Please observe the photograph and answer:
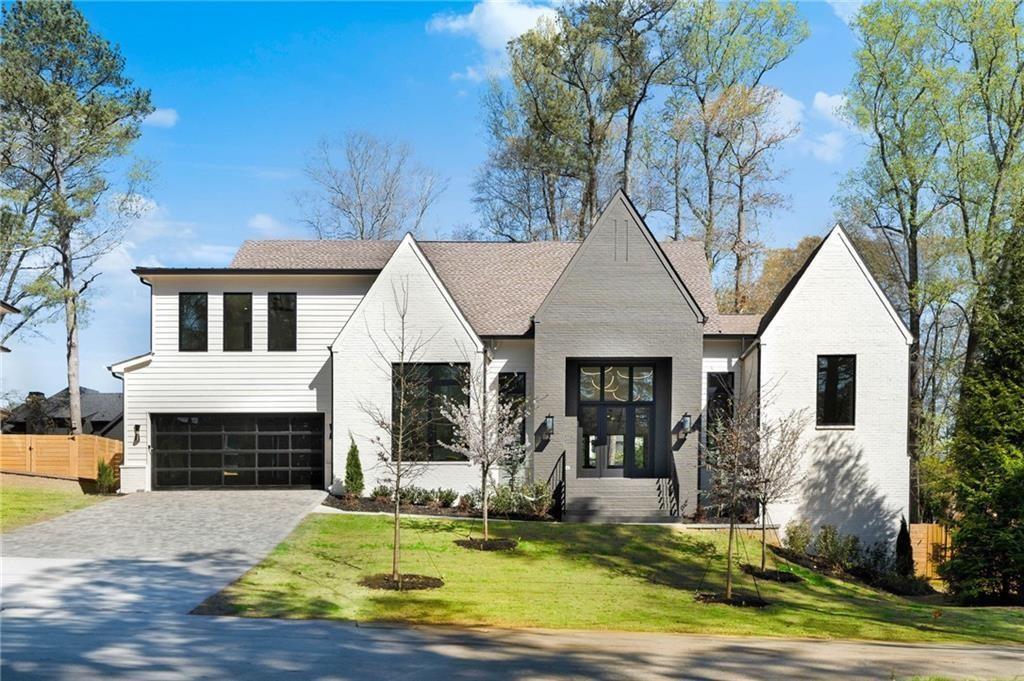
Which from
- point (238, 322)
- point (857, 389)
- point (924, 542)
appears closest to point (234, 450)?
point (238, 322)

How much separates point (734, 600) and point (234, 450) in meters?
15.6

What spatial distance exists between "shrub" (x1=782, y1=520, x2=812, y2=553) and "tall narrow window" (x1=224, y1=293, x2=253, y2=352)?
630 inches

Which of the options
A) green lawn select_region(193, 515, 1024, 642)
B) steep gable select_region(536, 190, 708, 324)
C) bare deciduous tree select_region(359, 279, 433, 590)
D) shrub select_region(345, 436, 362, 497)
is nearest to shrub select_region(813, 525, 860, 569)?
green lawn select_region(193, 515, 1024, 642)

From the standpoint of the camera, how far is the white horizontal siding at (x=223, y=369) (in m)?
24.8

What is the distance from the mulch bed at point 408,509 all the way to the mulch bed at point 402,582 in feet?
20.5

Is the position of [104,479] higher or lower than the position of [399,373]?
lower

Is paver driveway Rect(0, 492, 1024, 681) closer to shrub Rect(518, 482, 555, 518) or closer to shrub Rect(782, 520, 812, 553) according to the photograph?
shrub Rect(518, 482, 555, 518)

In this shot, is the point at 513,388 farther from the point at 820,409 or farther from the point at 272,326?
the point at 820,409

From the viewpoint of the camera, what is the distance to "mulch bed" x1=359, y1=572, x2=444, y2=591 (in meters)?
14.9

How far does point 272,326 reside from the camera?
992 inches

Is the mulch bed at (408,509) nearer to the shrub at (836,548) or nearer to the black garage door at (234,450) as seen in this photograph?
the black garage door at (234,450)

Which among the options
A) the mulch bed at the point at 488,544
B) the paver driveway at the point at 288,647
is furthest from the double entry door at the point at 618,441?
the paver driveway at the point at 288,647

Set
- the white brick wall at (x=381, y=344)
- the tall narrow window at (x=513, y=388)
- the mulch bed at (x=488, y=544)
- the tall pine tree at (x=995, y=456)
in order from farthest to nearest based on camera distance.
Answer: the tall narrow window at (x=513, y=388) < the white brick wall at (x=381, y=344) < the tall pine tree at (x=995, y=456) < the mulch bed at (x=488, y=544)

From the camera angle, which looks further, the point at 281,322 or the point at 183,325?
the point at 281,322
